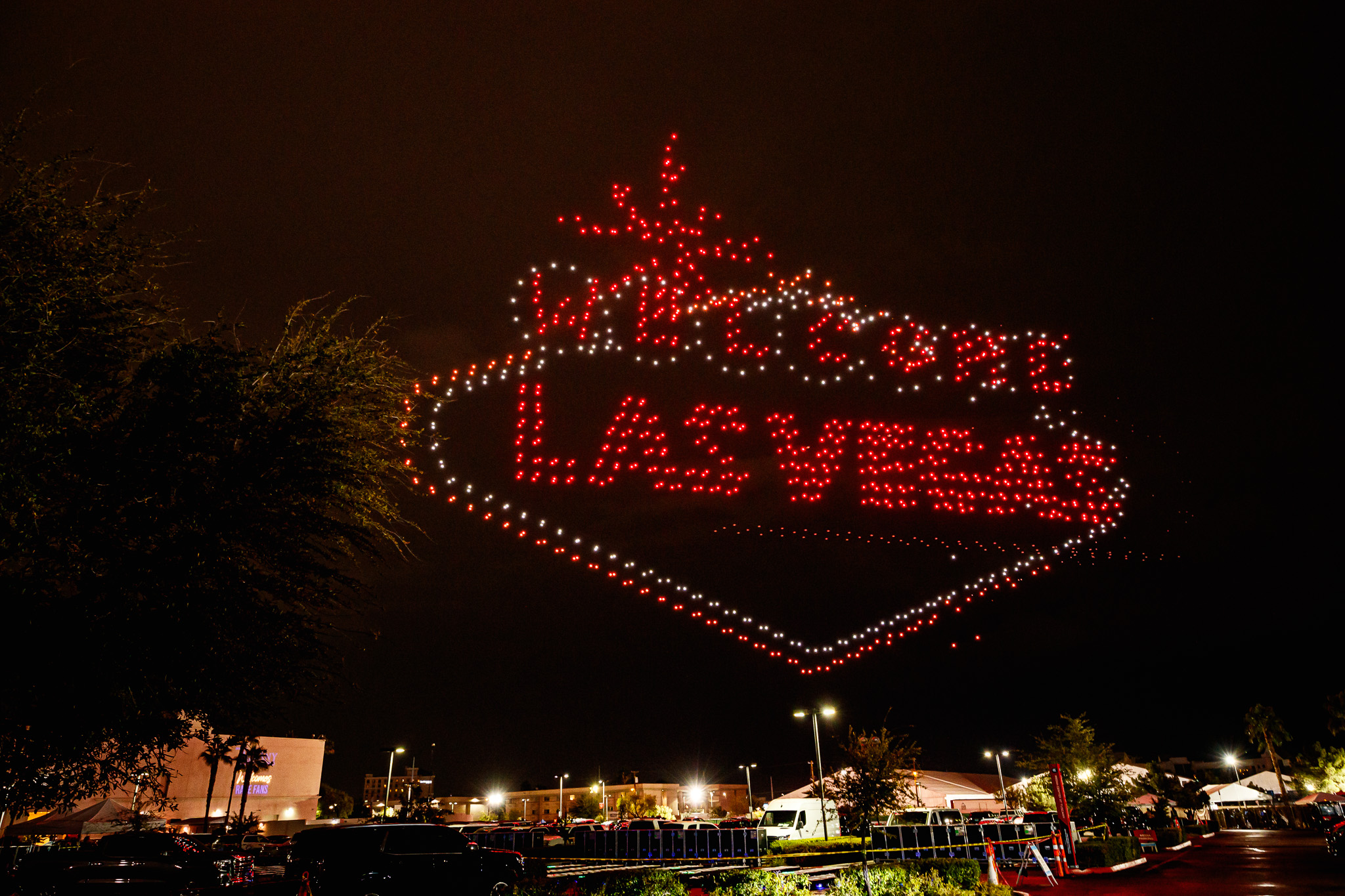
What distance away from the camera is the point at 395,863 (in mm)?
12250

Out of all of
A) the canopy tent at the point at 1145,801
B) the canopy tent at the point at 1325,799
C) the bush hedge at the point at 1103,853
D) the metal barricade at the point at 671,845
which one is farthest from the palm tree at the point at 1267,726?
the metal barricade at the point at 671,845

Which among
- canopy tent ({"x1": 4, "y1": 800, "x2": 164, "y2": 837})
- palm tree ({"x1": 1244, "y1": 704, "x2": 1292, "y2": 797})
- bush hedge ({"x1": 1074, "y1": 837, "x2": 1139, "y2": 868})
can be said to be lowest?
bush hedge ({"x1": 1074, "y1": 837, "x2": 1139, "y2": 868})

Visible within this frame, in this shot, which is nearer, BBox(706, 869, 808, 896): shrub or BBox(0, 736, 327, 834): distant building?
BBox(706, 869, 808, 896): shrub

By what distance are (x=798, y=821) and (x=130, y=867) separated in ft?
67.6

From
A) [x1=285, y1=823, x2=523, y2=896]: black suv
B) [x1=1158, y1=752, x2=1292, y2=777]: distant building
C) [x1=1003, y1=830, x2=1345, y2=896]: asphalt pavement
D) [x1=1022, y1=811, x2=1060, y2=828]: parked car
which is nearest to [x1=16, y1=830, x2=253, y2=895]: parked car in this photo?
[x1=285, y1=823, x2=523, y2=896]: black suv

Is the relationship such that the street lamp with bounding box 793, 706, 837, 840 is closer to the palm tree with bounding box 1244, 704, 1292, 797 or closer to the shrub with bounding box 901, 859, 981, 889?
the shrub with bounding box 901, 859, 981, 889

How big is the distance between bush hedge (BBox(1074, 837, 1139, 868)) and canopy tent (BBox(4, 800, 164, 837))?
32.9 meters

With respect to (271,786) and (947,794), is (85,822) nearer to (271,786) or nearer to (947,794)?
(271,786)

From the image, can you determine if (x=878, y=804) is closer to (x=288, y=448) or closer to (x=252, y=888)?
(x=252, y=888)

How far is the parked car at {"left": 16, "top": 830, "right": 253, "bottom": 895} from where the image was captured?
13.0 m

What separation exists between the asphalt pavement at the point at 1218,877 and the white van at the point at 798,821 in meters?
9.37

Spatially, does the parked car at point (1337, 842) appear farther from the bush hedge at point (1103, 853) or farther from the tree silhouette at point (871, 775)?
the tree silhouette at point (871, 775)

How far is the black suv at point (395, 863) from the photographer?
39.2 feet

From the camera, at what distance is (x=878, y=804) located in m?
26.6
